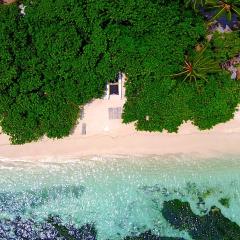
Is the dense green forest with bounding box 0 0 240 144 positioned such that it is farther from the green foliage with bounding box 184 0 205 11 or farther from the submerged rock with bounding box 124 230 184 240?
the submerged rock with bounding box 124 230 184 240

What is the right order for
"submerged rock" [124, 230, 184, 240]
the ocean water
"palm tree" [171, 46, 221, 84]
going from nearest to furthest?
"palm tree" [171, 46, 221, 84] → the ocean water → "submerged rock" [124, 230, 184, 240]

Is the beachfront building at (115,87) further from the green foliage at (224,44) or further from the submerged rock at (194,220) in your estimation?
the submerged rock at (194,220)

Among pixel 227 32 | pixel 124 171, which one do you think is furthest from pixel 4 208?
pixel 227 32

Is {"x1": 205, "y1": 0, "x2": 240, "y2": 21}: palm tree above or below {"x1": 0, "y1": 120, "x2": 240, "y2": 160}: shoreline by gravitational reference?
above

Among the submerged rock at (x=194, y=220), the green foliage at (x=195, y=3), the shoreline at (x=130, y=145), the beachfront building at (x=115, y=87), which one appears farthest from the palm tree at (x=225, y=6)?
the submerged rock at (x=194, y=220)

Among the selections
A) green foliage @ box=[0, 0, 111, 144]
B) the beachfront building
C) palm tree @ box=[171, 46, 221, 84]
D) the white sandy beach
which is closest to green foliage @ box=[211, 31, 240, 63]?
palm tree @ box=[171, 46, 221, 84]

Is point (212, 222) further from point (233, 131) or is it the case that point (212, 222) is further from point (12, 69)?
point (12, 69)

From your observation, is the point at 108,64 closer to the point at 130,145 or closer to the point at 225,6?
the point at 130,145

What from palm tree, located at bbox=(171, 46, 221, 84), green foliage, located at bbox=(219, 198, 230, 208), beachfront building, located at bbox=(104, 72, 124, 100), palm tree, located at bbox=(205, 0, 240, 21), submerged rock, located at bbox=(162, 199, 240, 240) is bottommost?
submerged rock, located at bbox=(162, 199, 240, 240)
